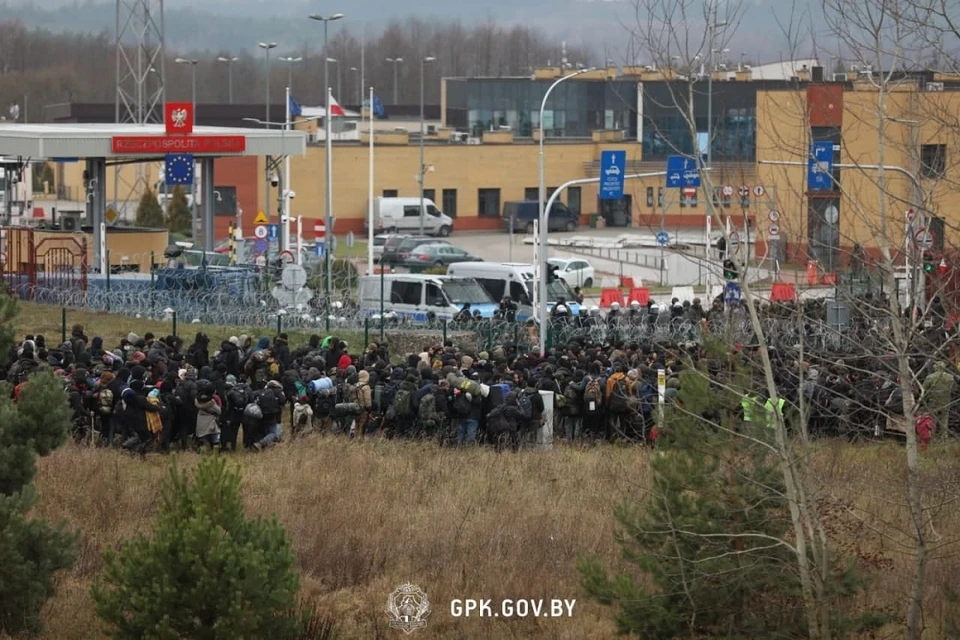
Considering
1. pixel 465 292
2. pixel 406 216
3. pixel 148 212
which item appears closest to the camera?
pixel 465 292

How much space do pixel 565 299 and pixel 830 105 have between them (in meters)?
16.3

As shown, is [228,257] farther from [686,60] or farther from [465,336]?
[686,60]

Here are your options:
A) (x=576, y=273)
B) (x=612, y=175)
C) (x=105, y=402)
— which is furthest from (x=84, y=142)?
(x=105, y=402)

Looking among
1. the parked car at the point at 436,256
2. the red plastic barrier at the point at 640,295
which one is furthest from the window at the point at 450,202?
the red plastic barrier at the point at 640,295

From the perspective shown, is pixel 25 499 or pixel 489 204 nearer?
pixel 25 499

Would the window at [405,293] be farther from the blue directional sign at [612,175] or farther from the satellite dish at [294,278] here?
the blue directional sign at [612,175]

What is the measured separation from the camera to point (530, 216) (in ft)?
255

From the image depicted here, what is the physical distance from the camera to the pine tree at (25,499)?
38.3 feet

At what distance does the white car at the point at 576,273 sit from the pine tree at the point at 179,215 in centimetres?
2230

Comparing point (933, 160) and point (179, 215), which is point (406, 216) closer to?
point (179, 215)

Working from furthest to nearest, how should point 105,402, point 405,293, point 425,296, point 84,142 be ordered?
point 84,142
point 405,293
point 425,296
point 105,402

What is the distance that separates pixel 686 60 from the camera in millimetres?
10375

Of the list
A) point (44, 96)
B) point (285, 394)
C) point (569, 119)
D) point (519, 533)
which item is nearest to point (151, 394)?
point (285, 394)

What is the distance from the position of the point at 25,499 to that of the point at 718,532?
5353 mm
